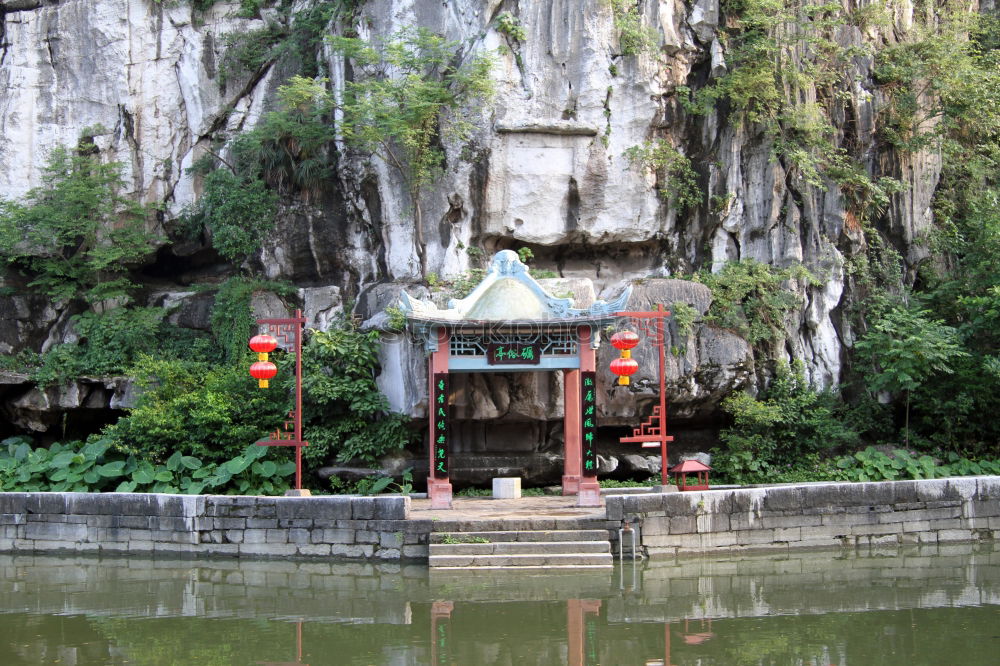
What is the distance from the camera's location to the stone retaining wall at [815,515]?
11.3 meters

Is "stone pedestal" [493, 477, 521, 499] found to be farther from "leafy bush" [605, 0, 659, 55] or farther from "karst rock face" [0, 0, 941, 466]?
"leafy bush" [605, 0, 659, 55]

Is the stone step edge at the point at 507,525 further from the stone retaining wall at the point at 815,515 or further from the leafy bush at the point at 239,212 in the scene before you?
the leafy bush at the point at 239,212

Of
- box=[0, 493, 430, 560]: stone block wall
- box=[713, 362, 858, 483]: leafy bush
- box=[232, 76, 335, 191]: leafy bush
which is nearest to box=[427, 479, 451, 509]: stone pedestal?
box=[0, 493, 430, 560]: stone block wall

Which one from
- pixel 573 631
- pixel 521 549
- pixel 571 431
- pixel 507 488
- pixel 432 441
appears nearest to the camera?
pixel 573 631

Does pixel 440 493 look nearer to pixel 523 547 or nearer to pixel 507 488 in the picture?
pixel 507 488

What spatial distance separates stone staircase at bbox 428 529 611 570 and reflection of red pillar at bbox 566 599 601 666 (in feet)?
4.61

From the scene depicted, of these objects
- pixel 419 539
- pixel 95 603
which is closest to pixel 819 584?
pixel 419 539

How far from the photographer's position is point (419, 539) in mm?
11148

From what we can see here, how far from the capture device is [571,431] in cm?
1312

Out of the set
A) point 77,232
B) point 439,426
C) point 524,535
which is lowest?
point 524,535

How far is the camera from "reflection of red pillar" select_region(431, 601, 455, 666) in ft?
25.0

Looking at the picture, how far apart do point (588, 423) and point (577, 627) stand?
428 centimetres

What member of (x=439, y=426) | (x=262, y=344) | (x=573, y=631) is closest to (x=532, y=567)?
(x=573, y=631)

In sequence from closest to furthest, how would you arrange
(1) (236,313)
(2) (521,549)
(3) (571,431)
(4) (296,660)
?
(4) (296,660), (2) (521,549), (3) (571,431), (1) (236,313)
